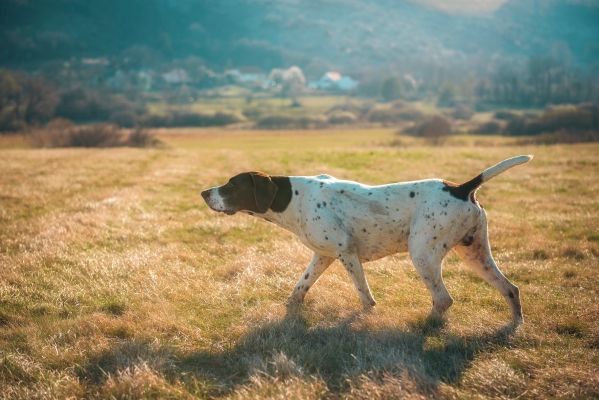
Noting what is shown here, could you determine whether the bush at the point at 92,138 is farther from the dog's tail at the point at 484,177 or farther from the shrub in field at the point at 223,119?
the shrub in field at the point at 223,119

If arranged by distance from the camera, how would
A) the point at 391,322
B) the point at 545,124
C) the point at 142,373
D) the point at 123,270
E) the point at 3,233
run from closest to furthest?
the point at 142,373 → the point at 391,322 → the point at 123,270 → the point at 3,233 → the point at 545,124

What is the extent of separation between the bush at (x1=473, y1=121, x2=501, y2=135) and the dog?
5794 cm

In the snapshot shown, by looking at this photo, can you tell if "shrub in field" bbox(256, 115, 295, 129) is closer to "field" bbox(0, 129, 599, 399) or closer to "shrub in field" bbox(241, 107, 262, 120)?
"shrub in field" bbox(241, 107, 262, 120)

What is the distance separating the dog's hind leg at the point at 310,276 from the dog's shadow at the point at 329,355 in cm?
78

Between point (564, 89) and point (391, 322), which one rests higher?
point (564, 89)

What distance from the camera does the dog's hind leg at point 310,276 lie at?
6.66 metres

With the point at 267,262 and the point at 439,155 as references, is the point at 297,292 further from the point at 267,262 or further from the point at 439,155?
the point at 439,155

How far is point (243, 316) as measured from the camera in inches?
244

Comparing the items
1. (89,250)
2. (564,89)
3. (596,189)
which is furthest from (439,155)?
(564,89)

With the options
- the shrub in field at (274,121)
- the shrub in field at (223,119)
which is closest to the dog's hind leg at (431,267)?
the shrub in field at (274,121)

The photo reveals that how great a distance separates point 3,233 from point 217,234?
15.2ft

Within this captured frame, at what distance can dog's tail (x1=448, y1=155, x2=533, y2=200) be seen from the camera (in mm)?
5754

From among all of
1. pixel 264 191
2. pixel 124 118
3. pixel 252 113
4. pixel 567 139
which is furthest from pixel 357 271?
pixel 252 113

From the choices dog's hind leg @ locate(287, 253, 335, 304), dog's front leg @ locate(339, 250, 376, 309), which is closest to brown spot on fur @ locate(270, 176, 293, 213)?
dog's hind leg @ locate(287, 253, 335, 304)
